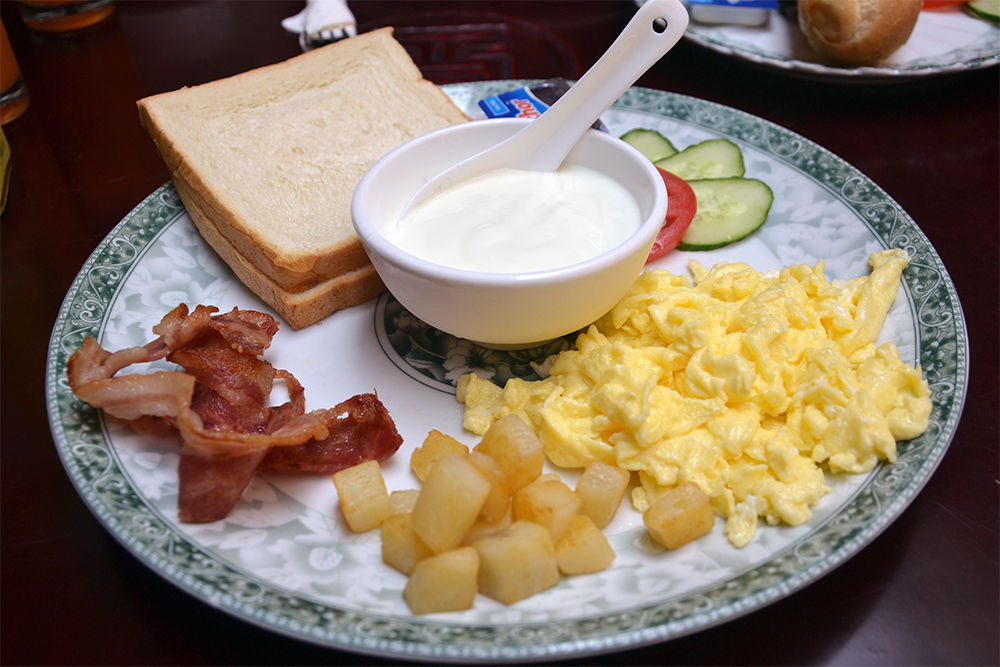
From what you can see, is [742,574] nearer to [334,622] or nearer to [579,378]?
[579,378]

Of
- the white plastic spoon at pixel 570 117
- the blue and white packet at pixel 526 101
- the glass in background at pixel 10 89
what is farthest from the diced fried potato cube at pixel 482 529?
the glass in background at pixel 10 89

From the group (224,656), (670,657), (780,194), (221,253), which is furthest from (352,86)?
(670,657)

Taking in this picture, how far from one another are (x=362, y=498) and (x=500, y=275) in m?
0.59

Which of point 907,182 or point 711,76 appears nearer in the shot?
point 907,182

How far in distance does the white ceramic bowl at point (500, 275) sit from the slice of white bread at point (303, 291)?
0.30m

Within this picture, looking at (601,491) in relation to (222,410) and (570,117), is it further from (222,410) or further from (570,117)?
(570,117)

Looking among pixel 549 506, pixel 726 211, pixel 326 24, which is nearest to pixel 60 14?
pixel 326 24

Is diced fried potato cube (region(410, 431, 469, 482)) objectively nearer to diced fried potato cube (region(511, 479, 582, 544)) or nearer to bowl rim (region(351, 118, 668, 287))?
diced fried potato cube (region(511, 479, 582, 544))

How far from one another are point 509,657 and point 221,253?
5.60 ft

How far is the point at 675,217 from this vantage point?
2.43m

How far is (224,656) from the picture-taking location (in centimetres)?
142

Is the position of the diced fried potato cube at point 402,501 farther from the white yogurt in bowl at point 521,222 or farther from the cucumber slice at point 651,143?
the cucumber slice at point 651,143

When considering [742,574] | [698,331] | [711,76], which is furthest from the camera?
[711,76]

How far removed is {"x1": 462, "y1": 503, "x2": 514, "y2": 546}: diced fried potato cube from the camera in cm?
147
